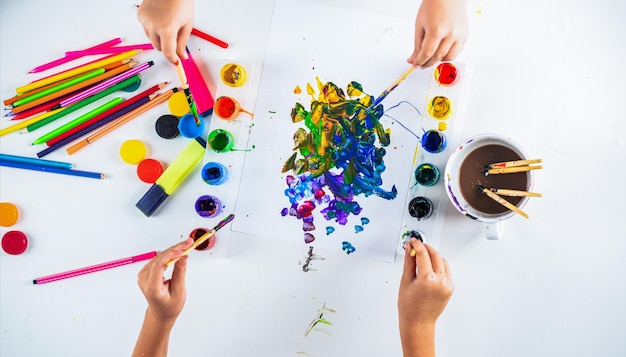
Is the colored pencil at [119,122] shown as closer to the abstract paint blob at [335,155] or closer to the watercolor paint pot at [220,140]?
the watercolor paint pot at [220,140]

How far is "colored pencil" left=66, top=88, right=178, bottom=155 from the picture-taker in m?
1.17

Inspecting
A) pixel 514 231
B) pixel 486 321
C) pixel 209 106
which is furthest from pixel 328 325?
pixel 209 106

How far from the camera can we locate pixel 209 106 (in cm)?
116

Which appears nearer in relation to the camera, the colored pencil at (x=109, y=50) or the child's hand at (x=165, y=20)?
the child's hand at (x=165, y=20)

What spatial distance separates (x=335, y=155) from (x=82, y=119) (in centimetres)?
60

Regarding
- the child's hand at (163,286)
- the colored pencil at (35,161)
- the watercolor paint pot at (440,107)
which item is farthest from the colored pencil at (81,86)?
the watercolor paint pot at (440,107)

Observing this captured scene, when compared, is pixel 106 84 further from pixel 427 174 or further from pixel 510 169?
pixel 510 169

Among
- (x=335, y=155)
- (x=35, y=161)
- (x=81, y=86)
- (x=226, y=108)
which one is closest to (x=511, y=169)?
(x=335, y=155)

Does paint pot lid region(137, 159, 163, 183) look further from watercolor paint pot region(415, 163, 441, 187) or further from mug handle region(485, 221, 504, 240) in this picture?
mug handle region(485, 221, 504, 240)

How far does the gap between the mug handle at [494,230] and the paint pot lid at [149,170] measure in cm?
73

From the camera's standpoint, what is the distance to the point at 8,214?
122 cm

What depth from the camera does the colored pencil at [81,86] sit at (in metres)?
1.18

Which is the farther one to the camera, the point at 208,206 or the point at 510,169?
the point at 208,206

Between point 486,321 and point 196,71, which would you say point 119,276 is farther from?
point 486,321
